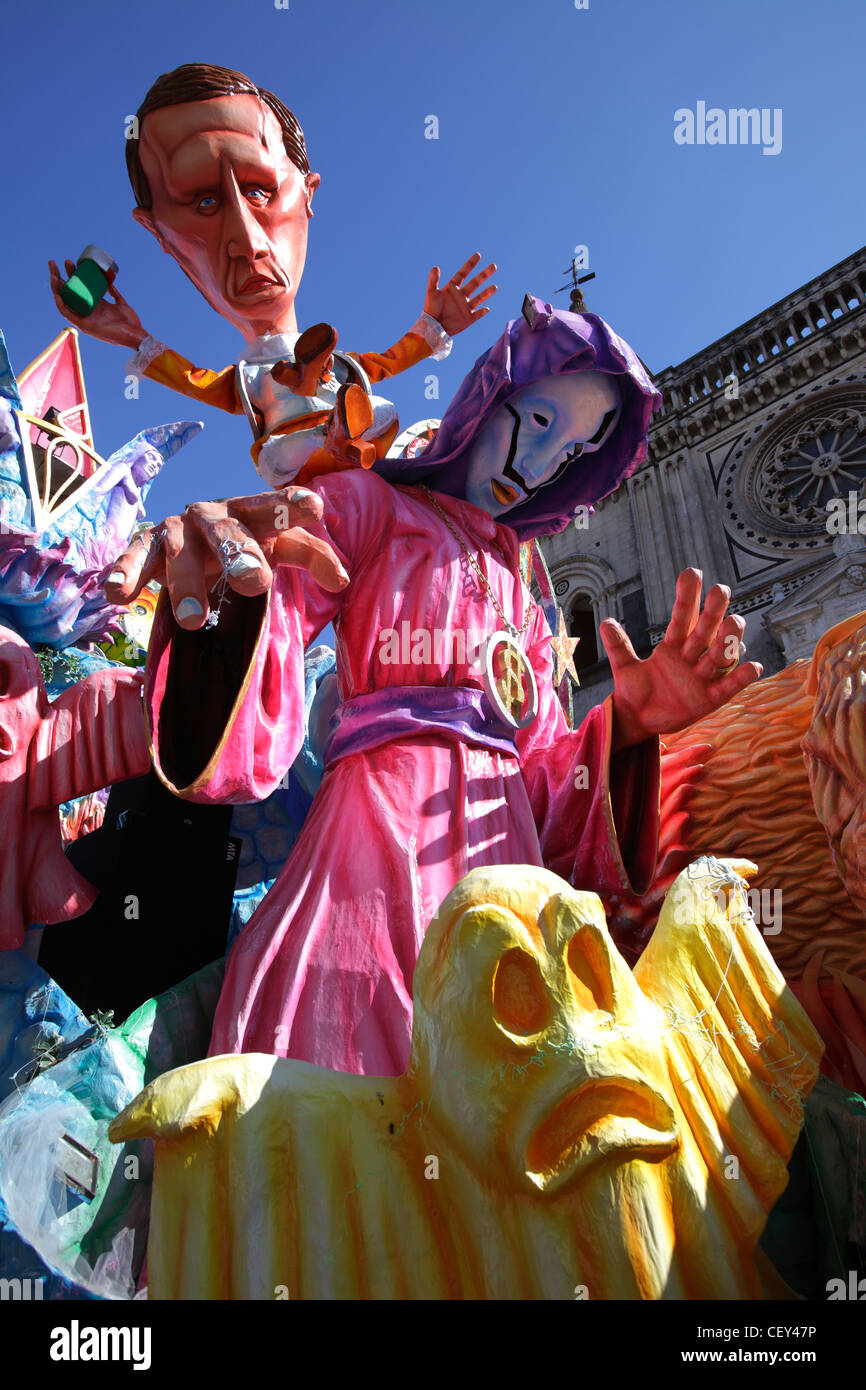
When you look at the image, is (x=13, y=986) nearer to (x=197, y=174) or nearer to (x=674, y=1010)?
(x=674, y=1010)

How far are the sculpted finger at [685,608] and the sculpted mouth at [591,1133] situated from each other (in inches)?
45.0

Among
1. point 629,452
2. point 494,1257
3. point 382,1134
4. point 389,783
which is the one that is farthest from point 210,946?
point 629,452

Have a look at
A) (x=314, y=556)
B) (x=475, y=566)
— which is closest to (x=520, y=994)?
(x=314, y=556)

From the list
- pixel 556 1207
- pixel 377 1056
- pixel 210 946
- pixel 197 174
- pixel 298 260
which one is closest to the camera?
pixel 556 1207

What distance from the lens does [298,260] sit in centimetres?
311

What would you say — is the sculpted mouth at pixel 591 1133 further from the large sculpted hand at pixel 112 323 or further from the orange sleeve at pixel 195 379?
the large sculpted hand at pixel 112 323

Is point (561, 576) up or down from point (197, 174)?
up

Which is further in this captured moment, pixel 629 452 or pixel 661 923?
pixel 629 452

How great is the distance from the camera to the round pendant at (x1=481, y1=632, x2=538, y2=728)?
2242 mm

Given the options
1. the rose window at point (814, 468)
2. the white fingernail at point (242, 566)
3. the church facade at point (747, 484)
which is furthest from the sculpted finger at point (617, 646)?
the rose window at point (814, 468)

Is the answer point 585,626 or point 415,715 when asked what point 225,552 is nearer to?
point 415,715

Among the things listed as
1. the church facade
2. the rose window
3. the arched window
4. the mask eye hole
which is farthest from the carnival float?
the arched window

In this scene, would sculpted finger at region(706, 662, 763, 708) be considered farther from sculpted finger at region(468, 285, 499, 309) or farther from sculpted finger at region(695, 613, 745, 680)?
sculpted finger at region(468, 285, 499, 309)

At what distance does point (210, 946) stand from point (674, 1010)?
1.21 metres
